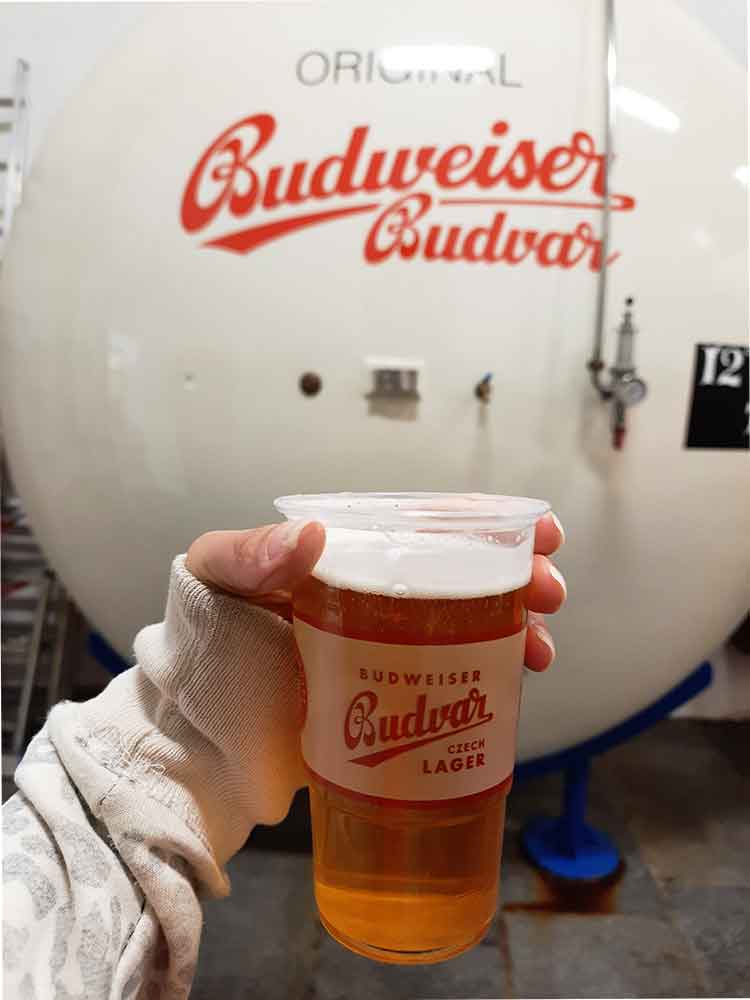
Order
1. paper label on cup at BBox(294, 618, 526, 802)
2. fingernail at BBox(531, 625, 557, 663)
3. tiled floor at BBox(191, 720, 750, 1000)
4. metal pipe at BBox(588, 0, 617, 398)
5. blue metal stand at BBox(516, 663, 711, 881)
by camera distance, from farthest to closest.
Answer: blue metal stand at BBox(516, 663, 711, 881) → tiled floor at BBox(191, 720, 750, 1000) → metal pipe at BBox(588, 0, 617, 398) → fingernail at BBox(531, 625, 557, 663) → paper label on cup at BBox(294, 618, 526, 802)

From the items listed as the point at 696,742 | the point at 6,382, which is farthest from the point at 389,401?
the point at 696,742

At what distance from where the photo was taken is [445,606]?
38 cm

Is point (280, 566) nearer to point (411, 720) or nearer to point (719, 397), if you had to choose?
point (411, 720)

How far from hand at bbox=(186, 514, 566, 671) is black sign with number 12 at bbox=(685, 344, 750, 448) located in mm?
506

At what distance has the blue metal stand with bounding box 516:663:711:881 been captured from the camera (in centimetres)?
114

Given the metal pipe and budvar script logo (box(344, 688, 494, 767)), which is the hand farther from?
the metal pipe

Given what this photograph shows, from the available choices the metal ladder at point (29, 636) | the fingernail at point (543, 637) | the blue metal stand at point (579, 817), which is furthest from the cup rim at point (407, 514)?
the metal ladder at point (29, 636)

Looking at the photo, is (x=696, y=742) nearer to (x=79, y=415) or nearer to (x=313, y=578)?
(x=79, y=415)

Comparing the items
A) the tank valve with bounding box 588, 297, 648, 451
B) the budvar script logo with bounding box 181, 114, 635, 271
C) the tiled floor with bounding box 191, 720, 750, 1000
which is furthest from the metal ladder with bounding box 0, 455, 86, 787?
the tank valve with bounding box 588, 297, 648, 451

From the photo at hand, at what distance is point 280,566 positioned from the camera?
0.41 m

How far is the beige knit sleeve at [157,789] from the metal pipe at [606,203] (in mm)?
544

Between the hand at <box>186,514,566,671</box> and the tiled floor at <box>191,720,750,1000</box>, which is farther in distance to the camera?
Answer: the tiled floor at <box>191,720,750,1000</box>

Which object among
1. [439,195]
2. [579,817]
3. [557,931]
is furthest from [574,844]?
[439,195]

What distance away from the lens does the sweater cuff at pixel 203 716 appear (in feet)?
1.59
